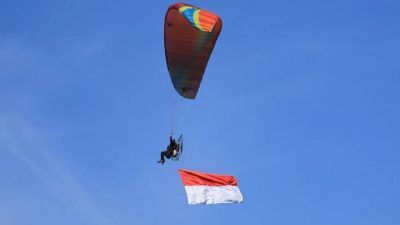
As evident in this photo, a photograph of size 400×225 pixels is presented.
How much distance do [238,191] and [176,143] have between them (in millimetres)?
3973

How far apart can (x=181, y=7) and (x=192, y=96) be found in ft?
20.1

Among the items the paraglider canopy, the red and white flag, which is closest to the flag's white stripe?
the red and white flag

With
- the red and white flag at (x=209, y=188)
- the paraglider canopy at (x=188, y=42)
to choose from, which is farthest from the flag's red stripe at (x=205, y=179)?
the paraglider canopy at (x=188, y=42)

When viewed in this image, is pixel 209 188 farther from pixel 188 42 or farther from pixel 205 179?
pixel 188 42

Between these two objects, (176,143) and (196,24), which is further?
(176,143)

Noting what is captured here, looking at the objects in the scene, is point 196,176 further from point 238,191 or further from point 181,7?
point 181,7

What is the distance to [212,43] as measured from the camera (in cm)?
6094

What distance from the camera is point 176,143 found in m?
61.6

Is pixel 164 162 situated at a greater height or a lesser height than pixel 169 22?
lesser

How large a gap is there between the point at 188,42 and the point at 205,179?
22.6 feet

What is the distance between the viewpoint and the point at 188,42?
199 feet

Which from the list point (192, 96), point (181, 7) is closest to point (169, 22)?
point (181, 7)

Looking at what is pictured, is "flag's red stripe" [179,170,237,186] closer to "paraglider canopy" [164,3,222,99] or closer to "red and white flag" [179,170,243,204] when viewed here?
"red and white flag" [179,170,243,204]

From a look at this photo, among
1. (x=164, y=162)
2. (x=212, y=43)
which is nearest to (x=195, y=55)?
(x=212, y=43)
